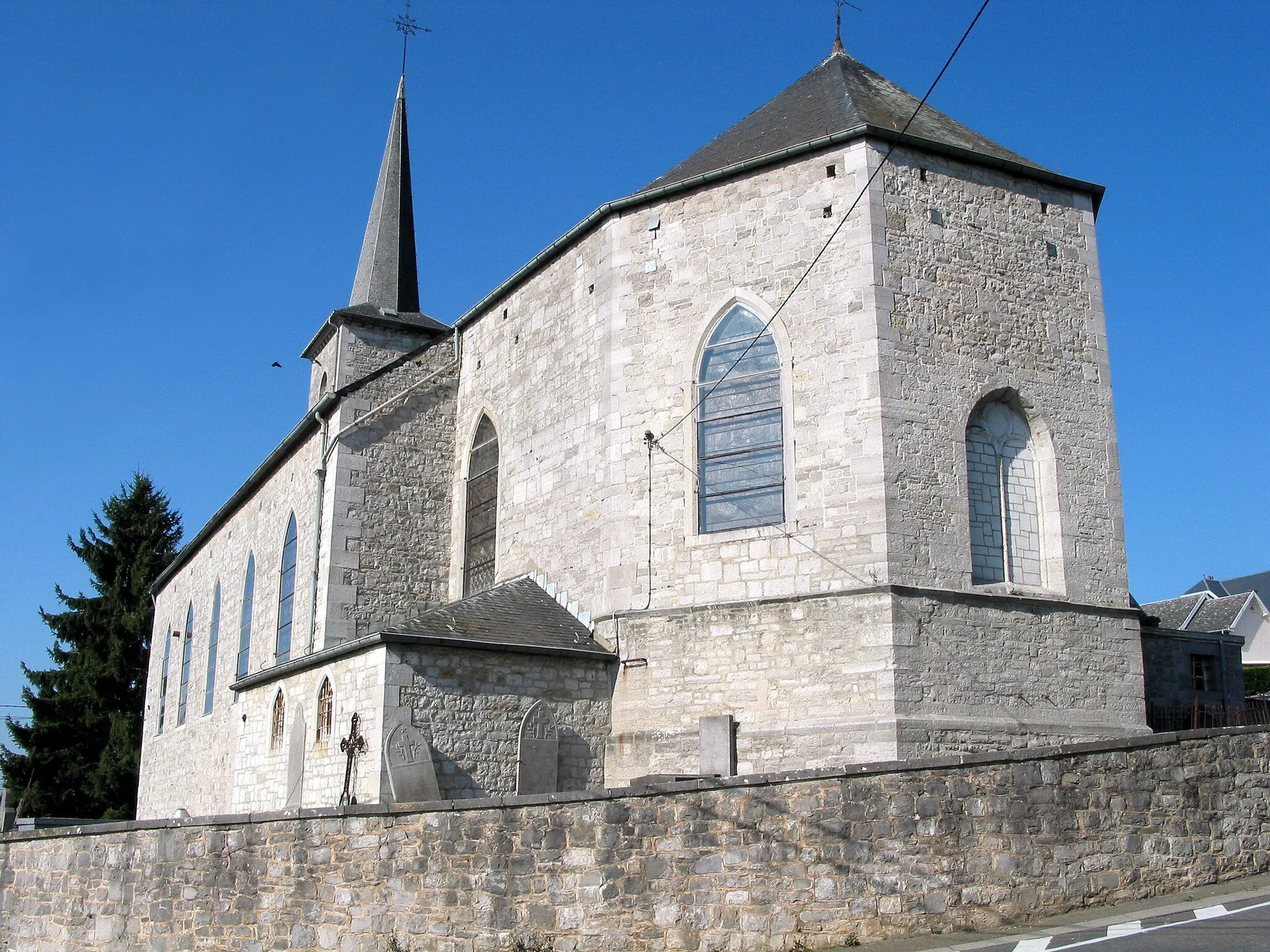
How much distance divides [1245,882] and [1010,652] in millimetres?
3841

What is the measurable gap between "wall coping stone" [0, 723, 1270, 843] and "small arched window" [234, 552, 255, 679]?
1383cm

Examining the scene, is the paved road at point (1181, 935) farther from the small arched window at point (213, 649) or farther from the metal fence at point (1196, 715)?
the small arched window at point (213, 649)

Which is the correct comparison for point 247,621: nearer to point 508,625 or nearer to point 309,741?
point 309,741

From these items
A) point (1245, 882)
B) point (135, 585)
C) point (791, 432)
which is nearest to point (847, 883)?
point (1245, 882)

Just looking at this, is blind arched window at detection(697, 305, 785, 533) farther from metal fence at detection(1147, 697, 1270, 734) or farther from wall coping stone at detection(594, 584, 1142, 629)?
metal fence at detection(1147, 697, 1270, 734)

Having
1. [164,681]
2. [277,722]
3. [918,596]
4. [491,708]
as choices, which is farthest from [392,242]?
[918,596]

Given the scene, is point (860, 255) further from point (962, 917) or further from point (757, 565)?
point (962, 917)

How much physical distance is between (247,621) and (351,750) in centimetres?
1196

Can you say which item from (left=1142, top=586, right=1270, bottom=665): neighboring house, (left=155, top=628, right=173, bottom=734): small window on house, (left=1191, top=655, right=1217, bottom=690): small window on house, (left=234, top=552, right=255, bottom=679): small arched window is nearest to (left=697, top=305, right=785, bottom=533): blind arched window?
(left=1191, top=655, right=1217, bottom=690): small window on house

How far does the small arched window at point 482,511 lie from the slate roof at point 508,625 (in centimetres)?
229

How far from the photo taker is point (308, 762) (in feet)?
49.8

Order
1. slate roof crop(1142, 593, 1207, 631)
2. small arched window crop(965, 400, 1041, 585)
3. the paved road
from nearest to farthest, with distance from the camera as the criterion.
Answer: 1. the paved road
2. small arched window crop(965, 400, 1041, 585)
3. slate roof crop(1142, 593, 1207, 631)

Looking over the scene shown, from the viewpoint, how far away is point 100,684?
37.0 m

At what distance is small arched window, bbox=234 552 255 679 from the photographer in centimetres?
2442
